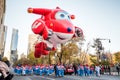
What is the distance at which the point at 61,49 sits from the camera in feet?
172

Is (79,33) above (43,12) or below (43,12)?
below

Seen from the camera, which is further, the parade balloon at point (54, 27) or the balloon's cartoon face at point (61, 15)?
the balloon's cartoon face at point (61, 15)

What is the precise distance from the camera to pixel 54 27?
52.2ft

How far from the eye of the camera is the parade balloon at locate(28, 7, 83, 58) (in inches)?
618

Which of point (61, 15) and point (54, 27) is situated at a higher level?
point (61, 15)

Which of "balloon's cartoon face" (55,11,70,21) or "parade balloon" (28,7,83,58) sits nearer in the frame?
"parade balloon" (28,7,83,58)

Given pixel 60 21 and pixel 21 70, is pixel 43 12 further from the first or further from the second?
pixel 21 70

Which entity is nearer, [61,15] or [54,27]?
[54,27]

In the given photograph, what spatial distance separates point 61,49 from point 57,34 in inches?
1439

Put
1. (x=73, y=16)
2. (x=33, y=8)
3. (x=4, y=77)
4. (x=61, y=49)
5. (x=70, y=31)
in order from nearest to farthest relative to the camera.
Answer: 1. (x=4, y=77)
2. (x=70, y=31)
3. (x=33, y=8)
4. (x=73, y=16)
5. (x=61, y=49)

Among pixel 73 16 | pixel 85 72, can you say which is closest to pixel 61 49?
pixel 85 72

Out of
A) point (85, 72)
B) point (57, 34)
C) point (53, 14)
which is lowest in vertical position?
point (85, 72)

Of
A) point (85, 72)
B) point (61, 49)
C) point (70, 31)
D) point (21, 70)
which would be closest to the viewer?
point (70, 31)

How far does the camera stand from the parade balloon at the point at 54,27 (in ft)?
51.5
